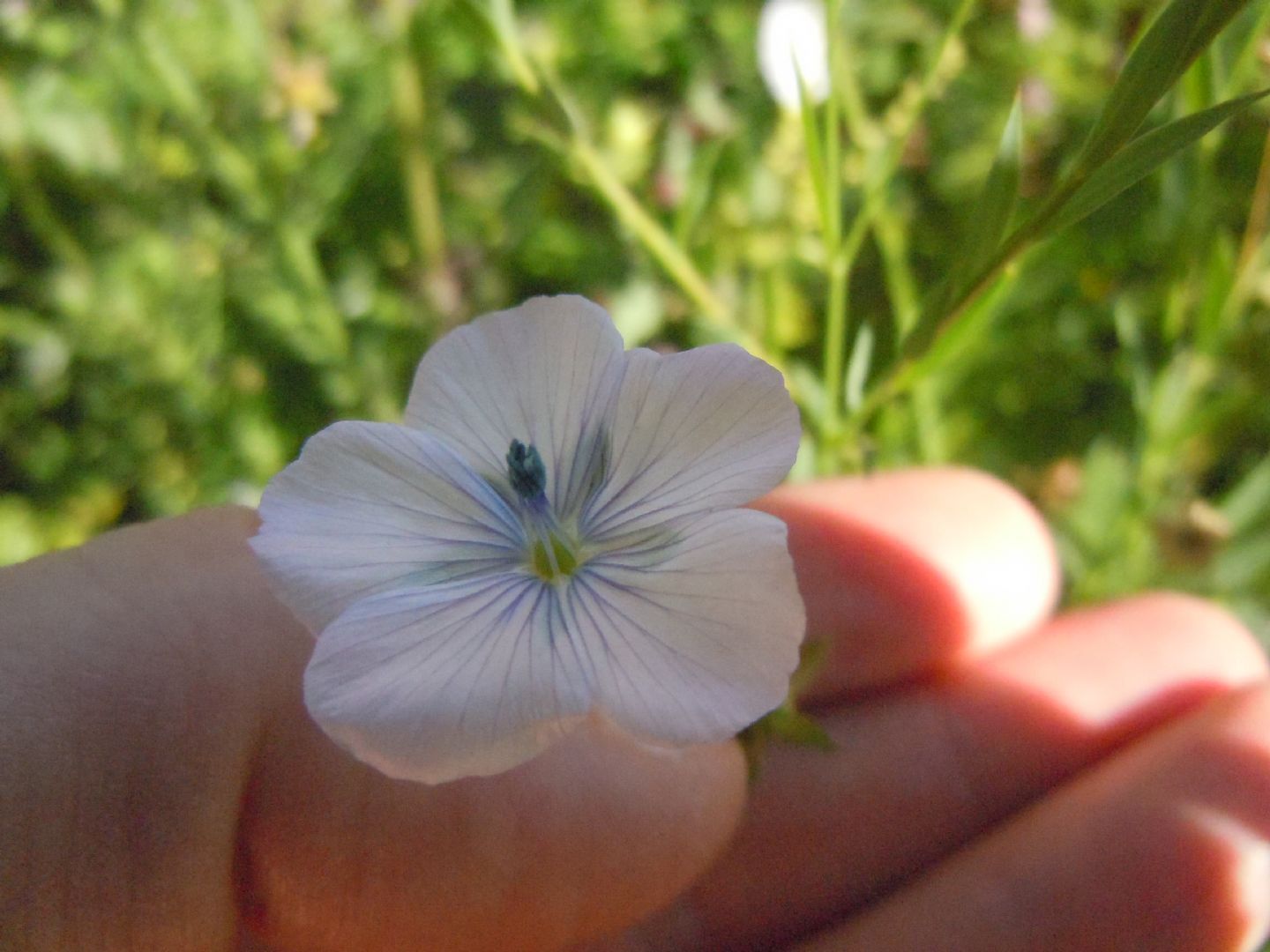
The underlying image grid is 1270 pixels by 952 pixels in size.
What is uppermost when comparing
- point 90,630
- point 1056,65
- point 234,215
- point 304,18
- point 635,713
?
point 304,18

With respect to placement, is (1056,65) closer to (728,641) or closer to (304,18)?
(304,18)

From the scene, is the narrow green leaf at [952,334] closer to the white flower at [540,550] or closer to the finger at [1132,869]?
the white flower at [540,550]

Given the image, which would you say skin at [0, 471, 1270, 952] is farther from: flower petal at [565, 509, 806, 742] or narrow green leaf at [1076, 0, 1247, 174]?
narrow green leaf at [1076, 0, 1247, 174]

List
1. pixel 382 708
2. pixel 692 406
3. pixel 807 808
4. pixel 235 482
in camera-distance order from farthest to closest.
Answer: pixel 235 482 → pixel 807 808 → pixel 692 406 → pixel 382 708

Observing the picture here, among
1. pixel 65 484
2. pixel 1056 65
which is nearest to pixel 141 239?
pixel 65 484

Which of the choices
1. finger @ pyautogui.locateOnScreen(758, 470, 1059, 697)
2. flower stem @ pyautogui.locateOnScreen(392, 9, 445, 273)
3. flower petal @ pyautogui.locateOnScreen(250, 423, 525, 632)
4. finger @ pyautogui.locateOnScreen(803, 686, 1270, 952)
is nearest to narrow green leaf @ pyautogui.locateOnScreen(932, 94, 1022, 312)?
flower petal @ pyautogui.locateOnScreen(250, 423, 525, 632)

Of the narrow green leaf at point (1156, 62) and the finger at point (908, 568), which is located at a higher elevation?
the narrow green leaf at point (1156, 62)

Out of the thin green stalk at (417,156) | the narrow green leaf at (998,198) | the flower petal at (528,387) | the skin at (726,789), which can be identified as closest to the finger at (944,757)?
the skin at (726,789)
